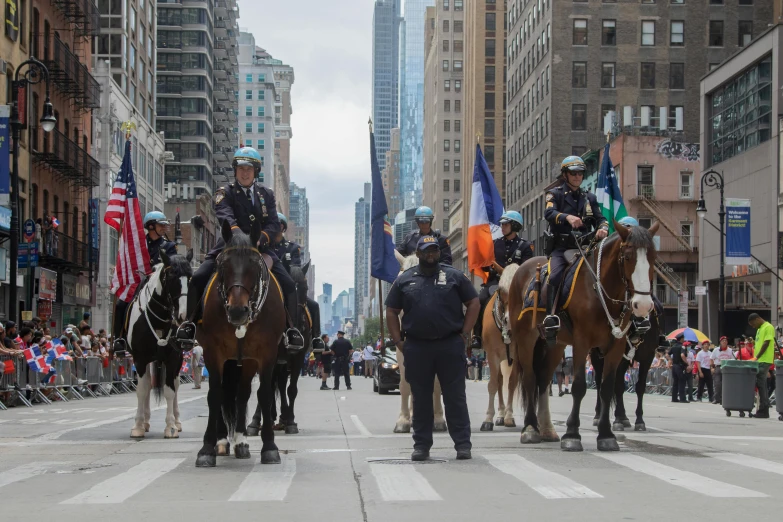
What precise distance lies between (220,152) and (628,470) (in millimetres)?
130923

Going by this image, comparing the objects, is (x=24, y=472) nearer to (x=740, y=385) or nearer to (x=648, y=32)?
(x=740, y=385)

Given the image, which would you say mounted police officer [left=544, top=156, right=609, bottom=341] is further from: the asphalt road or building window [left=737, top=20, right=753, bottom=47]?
building window [left=737, top=20, right=753, bottom=47]

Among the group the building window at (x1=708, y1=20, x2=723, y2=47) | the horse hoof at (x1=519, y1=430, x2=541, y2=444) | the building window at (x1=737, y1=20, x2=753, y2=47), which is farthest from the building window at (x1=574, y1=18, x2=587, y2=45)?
the horse hoof at (x1=519, y1=430, x2=541, y2=444)

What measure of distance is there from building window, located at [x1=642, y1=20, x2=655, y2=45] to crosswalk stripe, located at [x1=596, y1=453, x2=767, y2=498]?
8101cm

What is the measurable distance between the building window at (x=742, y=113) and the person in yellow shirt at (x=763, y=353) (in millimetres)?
29398

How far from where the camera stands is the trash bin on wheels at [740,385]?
2358 centimetres

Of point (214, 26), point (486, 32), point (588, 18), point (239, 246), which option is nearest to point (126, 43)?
point (588, 18)

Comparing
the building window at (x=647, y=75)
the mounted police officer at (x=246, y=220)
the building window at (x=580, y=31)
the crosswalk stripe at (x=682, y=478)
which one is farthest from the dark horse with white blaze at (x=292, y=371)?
the building window at (x=580, y=31)

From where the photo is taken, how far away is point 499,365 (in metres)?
16.2

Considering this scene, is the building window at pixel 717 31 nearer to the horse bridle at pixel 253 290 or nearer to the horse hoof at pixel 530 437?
the horse hoof at pixel 530 437

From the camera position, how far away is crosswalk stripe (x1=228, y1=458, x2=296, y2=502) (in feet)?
27.7

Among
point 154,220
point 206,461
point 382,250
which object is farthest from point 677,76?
point 206,461

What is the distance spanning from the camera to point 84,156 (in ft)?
177

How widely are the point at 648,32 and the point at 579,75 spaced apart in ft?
20.5
